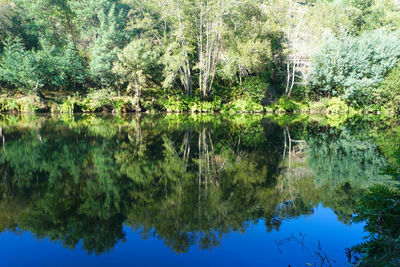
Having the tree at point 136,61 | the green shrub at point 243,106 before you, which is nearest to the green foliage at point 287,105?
the green shrub at point 243,106

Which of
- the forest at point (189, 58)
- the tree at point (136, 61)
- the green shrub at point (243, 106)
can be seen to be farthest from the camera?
the green shrub at point (243, 106)

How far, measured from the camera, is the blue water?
142 inches

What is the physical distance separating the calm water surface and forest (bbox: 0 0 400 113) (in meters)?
17.0

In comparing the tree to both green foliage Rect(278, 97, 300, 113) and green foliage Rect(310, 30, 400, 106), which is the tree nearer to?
green foliage Rect(278, 97, 300, 113)

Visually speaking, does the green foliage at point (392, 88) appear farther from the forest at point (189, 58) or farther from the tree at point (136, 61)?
the tree at point (136, 61)

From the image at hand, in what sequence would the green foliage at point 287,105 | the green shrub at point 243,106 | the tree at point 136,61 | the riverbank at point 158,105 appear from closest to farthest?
1. the tree at point 136,61
2. the riverbank at point 158,105
3. the green shrub at point 243,106
4. the green foliage at point 287,105

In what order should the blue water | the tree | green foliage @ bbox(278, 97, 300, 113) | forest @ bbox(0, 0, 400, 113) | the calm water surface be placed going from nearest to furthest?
the blue water < the calm water surface < the tree < forest @ bbox(0, 0, 400, 113) < green foliage @ bbox(278, 97, 300, 113)

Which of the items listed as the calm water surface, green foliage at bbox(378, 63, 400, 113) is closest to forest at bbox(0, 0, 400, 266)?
the calm water surface

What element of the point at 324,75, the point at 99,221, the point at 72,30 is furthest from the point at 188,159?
the point at 72,30

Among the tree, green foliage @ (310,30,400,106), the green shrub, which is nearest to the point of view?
the tree

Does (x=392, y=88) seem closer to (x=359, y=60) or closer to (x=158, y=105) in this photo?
(x=359, y=60)

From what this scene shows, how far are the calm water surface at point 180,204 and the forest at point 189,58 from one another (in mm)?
17018

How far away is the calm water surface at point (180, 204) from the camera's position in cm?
381

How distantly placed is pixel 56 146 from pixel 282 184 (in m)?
8.04
